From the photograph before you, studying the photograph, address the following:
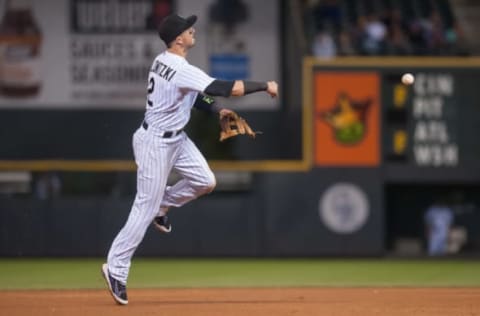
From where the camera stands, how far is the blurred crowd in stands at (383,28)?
17641 mm

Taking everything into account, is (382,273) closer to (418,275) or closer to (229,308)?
(418,275)

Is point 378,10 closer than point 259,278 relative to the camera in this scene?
No

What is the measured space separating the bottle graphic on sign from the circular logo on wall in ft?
19.6

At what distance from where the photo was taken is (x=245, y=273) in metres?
14.0

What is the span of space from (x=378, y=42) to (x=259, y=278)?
581cm

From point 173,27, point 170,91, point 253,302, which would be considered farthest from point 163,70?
point 253,302

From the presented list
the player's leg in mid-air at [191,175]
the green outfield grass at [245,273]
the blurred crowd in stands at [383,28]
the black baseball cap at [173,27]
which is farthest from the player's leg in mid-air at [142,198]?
the blurred crowd in stands at [383,28]

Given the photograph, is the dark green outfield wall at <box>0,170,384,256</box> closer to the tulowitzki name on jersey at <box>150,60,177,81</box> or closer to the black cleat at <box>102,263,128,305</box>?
the black cleat at <box>102,263,128,305</box>

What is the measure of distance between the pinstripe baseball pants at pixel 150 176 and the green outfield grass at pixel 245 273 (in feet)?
9.41

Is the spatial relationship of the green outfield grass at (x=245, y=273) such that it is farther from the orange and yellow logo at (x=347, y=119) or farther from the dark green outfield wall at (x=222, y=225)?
the orange and yellow logo at (x=347, y=119)

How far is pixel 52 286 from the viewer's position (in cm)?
1212

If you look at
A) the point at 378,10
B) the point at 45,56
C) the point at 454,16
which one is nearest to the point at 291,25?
the point at 378,10

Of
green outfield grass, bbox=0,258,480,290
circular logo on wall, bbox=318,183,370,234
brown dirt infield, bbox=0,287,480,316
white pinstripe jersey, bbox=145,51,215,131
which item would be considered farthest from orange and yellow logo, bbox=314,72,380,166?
white pinstripe jersey, bbox=145,51,215,131

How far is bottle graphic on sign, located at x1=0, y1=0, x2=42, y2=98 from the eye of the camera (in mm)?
19469
